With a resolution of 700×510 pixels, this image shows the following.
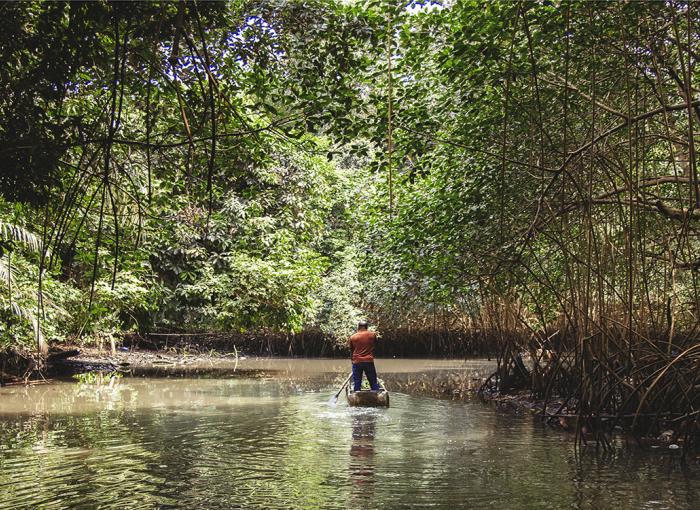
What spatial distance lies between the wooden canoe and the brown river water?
0.65 feet

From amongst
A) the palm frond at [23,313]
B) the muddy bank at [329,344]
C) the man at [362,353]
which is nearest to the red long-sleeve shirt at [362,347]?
the man at [362,353]

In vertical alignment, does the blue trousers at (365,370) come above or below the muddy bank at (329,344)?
below

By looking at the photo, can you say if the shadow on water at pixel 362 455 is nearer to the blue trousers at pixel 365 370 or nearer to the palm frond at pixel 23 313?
the blue trousers at pixel 365 370

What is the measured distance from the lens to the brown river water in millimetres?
6926

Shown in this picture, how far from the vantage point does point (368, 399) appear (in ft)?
44.4

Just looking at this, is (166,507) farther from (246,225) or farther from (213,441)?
(246,225)

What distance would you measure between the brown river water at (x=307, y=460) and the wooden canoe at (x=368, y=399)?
199 mm

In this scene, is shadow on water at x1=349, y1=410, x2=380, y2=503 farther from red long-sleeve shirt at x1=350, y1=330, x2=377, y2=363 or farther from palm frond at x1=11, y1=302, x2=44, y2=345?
palm frond at x1=11, y1=302, x2=44, y2=345

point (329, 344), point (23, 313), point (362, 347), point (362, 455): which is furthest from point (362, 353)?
point (329, 344)

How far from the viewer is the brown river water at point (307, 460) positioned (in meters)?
6.93

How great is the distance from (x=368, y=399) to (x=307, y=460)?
481 centimetres

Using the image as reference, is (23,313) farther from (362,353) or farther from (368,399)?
(368,399)

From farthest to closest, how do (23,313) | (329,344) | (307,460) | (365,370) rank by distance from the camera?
(329,344) → (23,313) → (365,370) → (307,460)

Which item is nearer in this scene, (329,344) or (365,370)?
(365,370)
